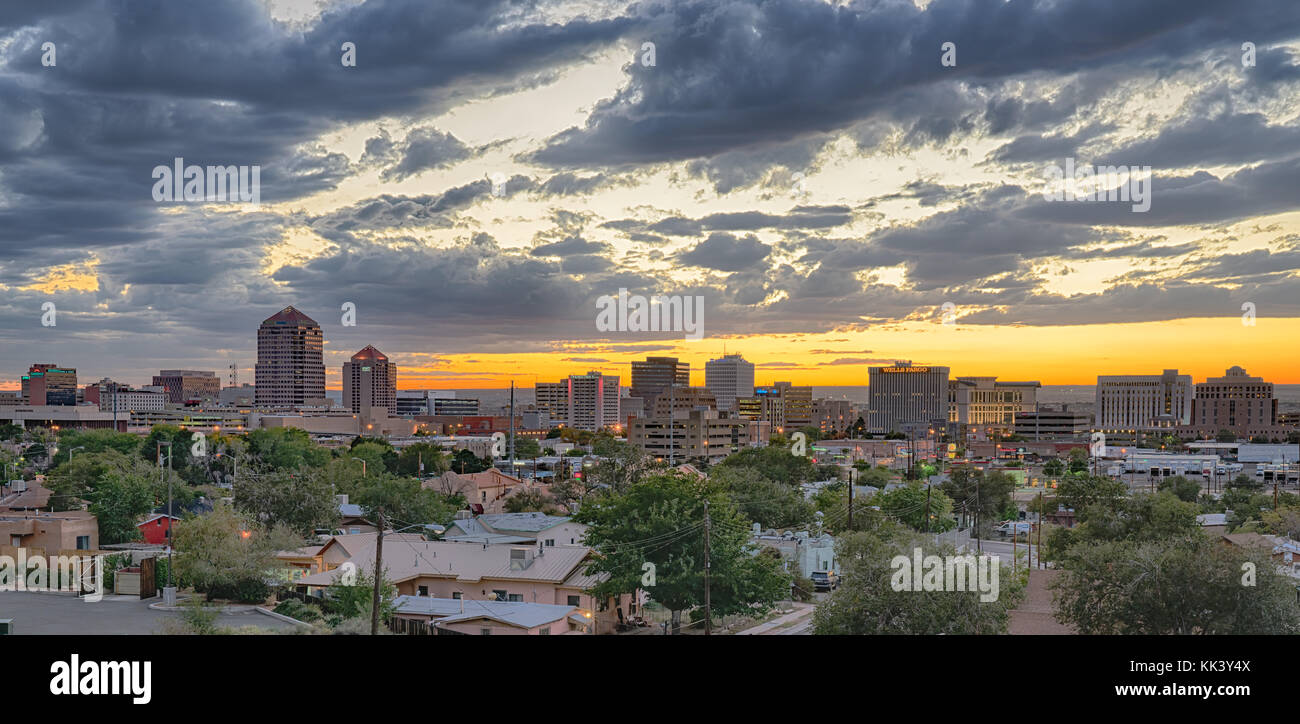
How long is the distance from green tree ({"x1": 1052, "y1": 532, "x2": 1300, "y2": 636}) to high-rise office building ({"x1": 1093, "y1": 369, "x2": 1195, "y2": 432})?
100862 millimetres

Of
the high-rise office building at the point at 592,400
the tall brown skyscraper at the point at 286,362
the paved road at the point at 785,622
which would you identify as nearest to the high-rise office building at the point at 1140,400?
the high-rise office building at the point at 592,400

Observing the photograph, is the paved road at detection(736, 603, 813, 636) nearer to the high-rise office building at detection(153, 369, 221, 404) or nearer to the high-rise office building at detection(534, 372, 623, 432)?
the high-rise office building at detection(534, 372, 623, 432)

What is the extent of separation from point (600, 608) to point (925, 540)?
5.54 m

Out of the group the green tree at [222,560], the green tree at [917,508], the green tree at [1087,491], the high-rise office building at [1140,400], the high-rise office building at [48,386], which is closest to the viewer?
the green tree at [222,560]

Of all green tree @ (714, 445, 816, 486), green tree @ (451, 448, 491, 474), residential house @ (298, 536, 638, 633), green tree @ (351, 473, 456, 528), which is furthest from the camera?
green tree @ (451, 448, 491, 474)

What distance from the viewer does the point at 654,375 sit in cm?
10531

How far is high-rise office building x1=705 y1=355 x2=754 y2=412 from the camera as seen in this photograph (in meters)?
137

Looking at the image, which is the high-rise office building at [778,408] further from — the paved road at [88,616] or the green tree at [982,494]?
the paved road at [88,616]

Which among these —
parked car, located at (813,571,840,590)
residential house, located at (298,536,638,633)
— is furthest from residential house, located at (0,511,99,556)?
parked car, located at (813,571,840,590)

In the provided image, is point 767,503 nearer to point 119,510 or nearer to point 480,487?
point 480,487

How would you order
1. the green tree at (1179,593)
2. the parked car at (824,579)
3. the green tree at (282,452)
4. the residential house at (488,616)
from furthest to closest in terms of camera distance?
the green tree at (282,452)
the parked car at (824,579)
the residential house at (488,616)
the green tree at (1179,593)

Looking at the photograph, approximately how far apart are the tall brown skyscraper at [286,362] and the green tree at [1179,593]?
115m

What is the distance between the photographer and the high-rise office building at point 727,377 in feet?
449
